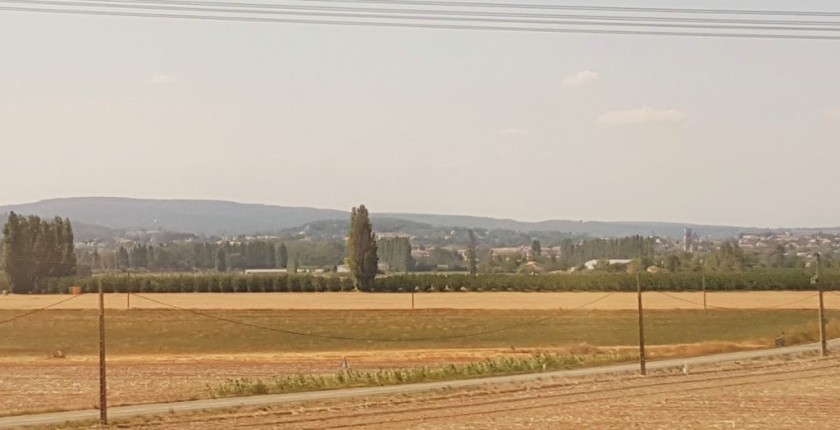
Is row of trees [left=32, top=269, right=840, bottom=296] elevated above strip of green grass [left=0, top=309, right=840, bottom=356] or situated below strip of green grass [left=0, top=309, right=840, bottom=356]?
above

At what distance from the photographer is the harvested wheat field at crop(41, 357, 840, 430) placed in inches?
1497

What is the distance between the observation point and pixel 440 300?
124 m

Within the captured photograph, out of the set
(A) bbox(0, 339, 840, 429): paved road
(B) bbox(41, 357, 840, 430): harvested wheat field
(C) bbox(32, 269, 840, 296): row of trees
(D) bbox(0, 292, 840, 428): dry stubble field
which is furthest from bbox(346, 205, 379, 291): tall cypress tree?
(B) bbox(41, 357, 840, 430): harvested wheat field

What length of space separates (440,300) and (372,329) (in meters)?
36.4

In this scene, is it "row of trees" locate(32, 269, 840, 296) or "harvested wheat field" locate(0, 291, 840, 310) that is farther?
"row of trees" locate(32, 269, 840, 296)

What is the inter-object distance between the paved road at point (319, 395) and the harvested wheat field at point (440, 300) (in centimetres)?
4992

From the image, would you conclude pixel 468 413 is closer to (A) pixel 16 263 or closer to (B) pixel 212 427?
(B) pixel 212 427

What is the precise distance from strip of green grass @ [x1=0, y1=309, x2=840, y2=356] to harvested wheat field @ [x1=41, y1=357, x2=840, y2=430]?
80.8ft

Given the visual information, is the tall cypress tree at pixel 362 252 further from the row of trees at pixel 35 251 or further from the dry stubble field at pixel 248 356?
the row of trees at pixel 35 251

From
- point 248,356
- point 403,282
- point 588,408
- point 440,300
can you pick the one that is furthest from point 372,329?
point 403,282

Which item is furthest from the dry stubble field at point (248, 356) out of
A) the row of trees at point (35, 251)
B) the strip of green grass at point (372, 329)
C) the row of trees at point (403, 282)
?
the row of trees at point (35, 251)

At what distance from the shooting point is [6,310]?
109 meters

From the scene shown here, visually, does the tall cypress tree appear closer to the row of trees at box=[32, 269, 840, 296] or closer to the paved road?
the row of trees at box=[32, 269, 840, 296]

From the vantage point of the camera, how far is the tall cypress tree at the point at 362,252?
145250 mm
